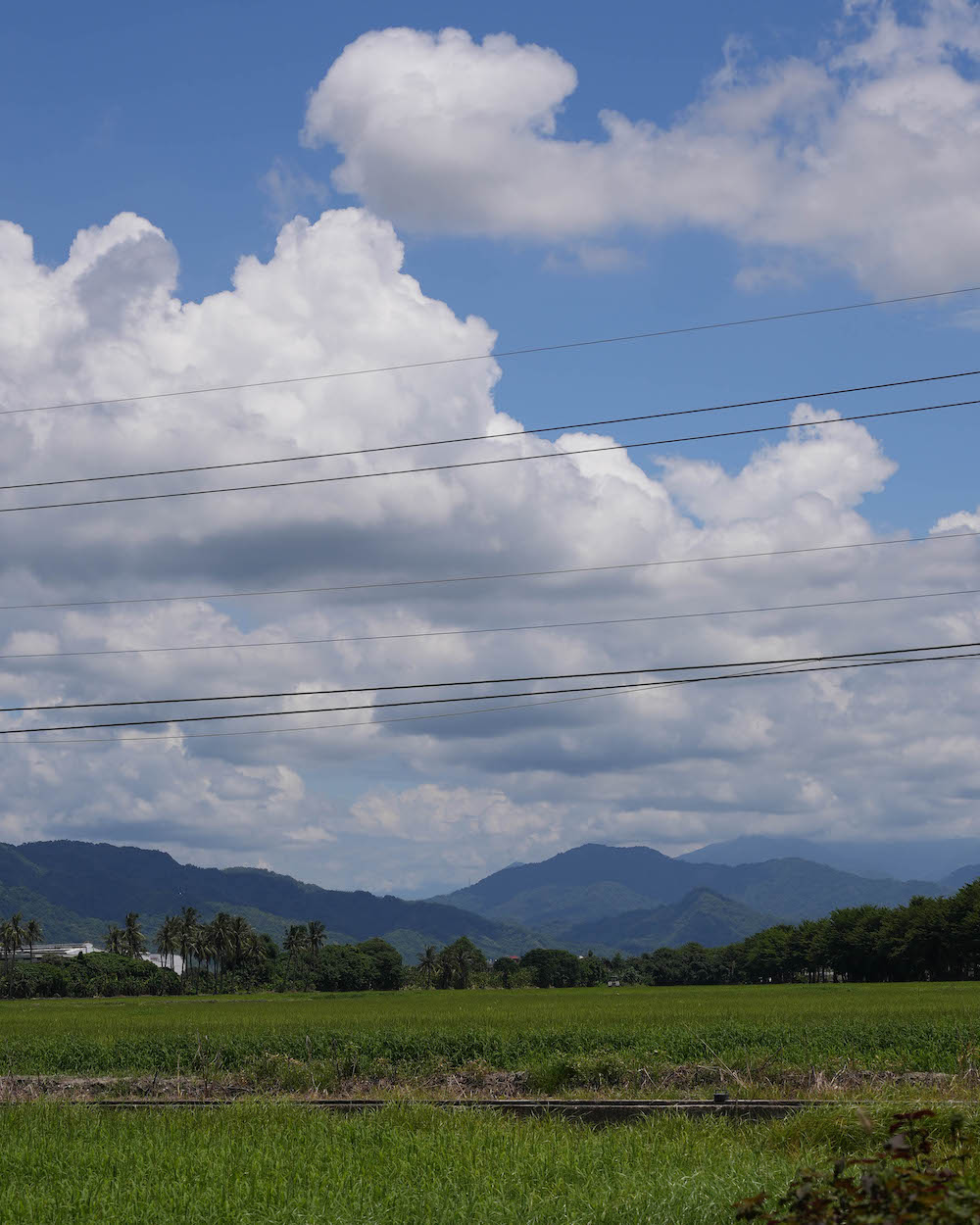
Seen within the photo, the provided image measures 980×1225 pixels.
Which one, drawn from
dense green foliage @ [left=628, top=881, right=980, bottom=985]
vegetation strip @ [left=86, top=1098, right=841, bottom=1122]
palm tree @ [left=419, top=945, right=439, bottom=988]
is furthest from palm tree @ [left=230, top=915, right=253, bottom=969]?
vegetation strip @ [left=86, top=1098, right=841, bottom=1122]

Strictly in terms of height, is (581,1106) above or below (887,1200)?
below

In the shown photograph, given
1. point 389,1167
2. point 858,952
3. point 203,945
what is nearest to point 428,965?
point 203,945

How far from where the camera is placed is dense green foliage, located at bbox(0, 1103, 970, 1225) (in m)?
12.2

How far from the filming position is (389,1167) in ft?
47.3

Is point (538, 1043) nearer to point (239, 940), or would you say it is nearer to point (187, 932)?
point (239, 940)

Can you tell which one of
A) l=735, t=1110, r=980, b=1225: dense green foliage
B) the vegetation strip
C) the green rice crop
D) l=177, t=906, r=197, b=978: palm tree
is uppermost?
l=735, t=1110, r=980, b=1225: dense green foliage

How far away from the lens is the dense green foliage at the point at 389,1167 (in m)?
12.2

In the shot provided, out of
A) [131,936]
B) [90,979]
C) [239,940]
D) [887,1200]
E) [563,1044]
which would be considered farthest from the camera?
[131,936]

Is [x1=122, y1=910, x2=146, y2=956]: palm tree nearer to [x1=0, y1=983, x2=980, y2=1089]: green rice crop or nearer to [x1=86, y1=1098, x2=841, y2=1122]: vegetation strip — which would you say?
[x1=0, y1=983, x2=980, y2=1089]: green rice crop

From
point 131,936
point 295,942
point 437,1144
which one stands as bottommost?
point 295,942

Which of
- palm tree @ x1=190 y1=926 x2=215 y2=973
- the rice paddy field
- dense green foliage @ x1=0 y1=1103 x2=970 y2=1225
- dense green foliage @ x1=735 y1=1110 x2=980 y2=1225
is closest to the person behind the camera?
dense green foliage @ x1=735 y1=1110 x2=980 y2=1225

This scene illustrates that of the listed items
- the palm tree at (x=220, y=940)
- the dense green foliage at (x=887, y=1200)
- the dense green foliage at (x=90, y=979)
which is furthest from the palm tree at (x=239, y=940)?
the dense green foliage at (x=887, y=1200)

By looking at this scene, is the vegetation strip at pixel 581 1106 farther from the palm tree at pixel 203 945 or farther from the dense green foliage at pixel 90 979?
the palm tree at pixel 203 945

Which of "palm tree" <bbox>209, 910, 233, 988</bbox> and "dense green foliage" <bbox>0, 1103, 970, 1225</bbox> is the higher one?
"dense green foliage" <bbox>0, 1103, 970, 1225</bbox>
